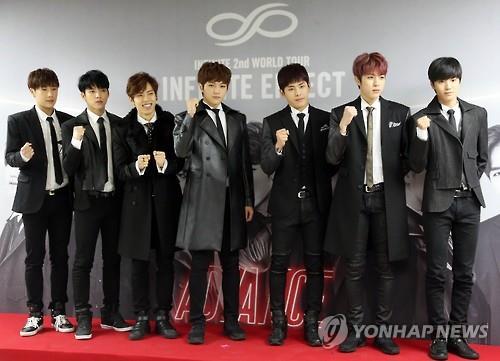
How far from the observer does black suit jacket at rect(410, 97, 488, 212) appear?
122 inches

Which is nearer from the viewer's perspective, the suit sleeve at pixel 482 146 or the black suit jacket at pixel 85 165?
the suit sleeve at pixel 482 146

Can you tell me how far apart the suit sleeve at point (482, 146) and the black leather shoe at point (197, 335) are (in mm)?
2108

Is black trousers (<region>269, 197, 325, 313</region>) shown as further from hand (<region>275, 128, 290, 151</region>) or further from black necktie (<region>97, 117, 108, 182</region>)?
black necktie (<region>97, 117, 108, 182</region>)

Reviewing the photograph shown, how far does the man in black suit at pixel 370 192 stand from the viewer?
3152mm

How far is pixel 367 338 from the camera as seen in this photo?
3410 millimetres

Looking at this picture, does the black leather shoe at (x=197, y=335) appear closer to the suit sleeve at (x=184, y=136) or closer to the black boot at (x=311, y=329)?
the black boot at (x=311, y=329)

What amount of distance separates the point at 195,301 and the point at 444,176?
5.98 ft

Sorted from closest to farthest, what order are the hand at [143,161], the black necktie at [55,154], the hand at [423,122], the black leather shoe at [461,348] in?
1. the hand at [423,122]
2. the black leather shoe at [461,348]
3. the hand at [143,161]
4. the black necktie at [55,154]

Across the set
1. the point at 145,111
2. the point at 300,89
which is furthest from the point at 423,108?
A: the point at 145,111

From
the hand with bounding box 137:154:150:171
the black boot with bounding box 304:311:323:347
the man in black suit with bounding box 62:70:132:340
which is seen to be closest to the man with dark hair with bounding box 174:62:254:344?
the hand with bounding box 137:154:150:171

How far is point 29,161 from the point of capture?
3523mm

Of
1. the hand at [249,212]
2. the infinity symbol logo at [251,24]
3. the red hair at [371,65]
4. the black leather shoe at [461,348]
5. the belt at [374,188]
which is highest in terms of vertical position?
the infinity symbol logo at [251,24]

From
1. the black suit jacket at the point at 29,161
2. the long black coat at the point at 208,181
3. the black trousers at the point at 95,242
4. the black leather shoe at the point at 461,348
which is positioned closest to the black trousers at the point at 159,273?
the long black coat at the point at 208,181

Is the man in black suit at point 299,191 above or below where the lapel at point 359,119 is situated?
below
